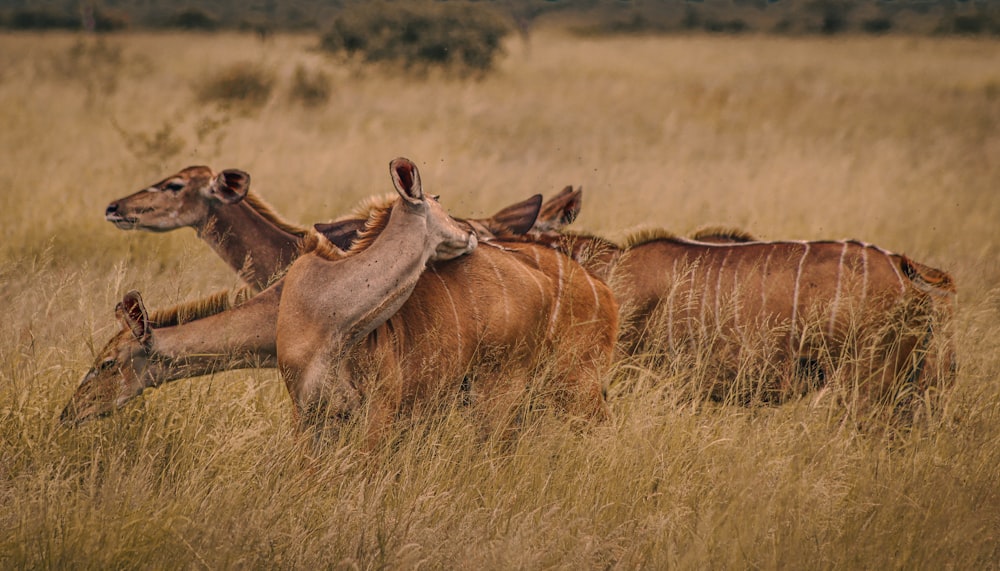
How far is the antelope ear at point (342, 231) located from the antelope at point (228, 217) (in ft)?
2.26

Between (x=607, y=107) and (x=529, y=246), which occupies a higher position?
A: (x=529, y=246)

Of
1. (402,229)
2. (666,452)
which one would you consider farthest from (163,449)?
(666,452)

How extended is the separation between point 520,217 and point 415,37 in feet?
54.3

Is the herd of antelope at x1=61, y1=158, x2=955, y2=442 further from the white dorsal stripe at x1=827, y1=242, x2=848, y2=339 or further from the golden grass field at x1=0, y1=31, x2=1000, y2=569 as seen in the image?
the golden grass field at x1=0, y1=31, x2=1000, y2=569

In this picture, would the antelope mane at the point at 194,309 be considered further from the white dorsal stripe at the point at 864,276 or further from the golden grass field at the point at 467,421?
the white dorsal stripe at the point at 864,276

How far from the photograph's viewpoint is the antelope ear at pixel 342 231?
4.65 meters

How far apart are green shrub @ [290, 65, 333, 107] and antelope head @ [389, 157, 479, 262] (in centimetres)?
1149

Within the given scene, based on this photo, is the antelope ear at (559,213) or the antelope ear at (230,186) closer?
the antelope ear at (230,186)

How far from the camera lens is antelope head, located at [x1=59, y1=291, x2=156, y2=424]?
3.66 meters

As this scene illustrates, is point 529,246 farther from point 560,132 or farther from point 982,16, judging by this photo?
point 982,16

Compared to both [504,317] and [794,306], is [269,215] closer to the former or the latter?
[504,317]

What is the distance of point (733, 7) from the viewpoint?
51.5 m

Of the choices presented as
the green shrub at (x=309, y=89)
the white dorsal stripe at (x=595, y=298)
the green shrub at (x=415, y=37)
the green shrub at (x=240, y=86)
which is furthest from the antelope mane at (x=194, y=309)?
the green shrub at (x=415, y=37)

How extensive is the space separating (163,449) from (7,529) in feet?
2.21
